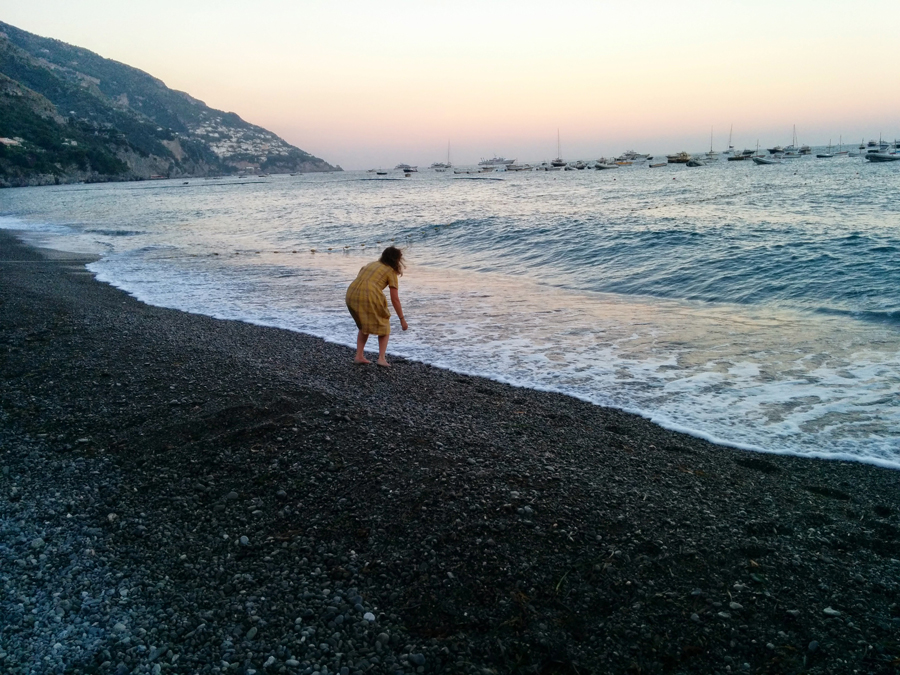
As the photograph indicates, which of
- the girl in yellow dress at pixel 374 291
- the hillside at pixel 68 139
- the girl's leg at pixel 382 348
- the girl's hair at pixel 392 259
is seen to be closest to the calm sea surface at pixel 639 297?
the girl's leg at pixel 382 348

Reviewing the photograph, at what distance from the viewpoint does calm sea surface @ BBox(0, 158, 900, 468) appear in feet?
21.9

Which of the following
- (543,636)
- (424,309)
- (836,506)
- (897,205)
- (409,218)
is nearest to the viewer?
(543,636)

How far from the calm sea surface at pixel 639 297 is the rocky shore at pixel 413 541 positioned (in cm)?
131

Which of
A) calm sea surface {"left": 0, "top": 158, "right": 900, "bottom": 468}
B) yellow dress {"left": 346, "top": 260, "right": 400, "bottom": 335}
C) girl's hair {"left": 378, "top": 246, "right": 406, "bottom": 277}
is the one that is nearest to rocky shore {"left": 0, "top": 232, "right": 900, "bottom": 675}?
calm sea surface {"left": 0, "top": 158, "right": 900, "bottom": 468}

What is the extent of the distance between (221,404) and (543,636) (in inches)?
166

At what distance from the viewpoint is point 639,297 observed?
13602 mm

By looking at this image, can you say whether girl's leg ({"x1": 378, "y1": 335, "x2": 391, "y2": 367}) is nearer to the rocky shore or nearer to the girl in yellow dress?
the girl in yellow dress

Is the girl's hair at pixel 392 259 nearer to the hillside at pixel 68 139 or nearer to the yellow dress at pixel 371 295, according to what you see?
the yellow dress at pixel 371 295

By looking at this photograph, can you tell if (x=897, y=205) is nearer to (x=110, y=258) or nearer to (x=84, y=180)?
(x=110, y=258)

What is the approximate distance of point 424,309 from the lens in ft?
40.9

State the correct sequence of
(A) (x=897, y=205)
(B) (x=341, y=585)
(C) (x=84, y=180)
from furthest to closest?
(C) (x=84, y=180)
(A) (x=897, y=205)
(B) (x=341, y=585)

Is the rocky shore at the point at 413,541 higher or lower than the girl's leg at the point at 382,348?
lower

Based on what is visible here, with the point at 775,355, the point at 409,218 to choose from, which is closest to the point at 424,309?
the point at 775,355

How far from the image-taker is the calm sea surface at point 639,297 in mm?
6660
